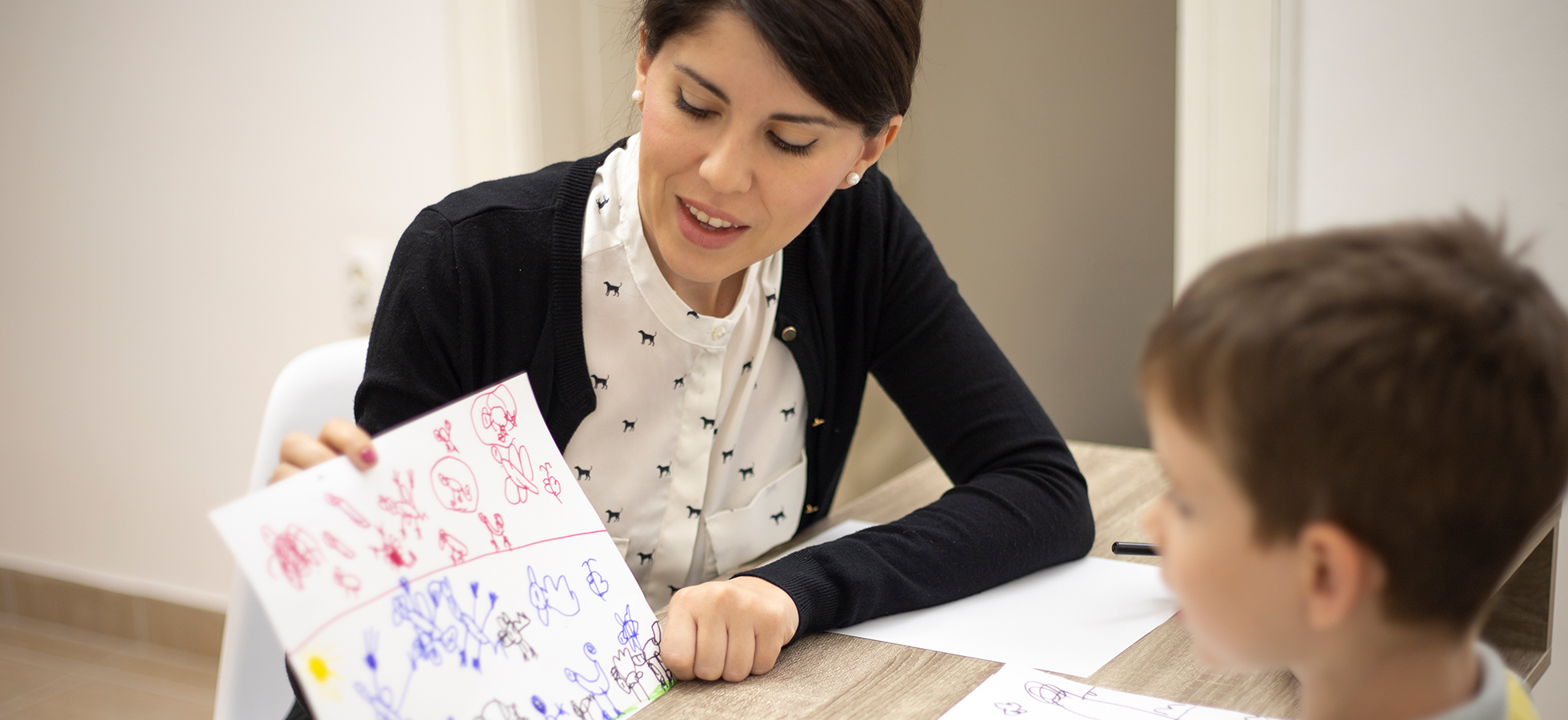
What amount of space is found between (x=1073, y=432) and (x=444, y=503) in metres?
2.08

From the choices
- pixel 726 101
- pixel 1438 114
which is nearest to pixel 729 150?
pixel 726 101

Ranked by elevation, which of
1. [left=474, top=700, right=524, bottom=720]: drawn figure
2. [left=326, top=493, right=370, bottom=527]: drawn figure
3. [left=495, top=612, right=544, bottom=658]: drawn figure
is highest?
[left=326, top=493, right=370, bottom=527]: drawn figure

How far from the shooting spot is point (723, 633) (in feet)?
2.56

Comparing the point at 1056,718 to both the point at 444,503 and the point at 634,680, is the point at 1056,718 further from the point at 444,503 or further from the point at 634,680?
the point at 444,503

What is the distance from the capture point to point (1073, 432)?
2576 mm

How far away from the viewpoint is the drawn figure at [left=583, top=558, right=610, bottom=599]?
0.75 metres

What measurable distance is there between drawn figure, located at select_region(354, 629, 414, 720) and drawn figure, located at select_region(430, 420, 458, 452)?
131 millimetres

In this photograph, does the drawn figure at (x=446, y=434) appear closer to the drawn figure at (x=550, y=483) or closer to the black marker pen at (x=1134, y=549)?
the drawn figure at (x=550, y=483)

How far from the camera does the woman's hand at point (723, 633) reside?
772mm

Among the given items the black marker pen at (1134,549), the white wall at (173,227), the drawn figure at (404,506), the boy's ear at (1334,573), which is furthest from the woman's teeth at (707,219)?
the white wall at (173,227)

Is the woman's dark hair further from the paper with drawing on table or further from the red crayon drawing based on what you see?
the red crayon drawing

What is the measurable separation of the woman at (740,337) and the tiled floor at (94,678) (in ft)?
5.01

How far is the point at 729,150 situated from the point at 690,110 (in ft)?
0.16

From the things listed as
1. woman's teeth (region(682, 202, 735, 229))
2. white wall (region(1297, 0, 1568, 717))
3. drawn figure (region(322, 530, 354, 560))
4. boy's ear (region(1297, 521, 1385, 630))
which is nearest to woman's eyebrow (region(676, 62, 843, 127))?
woman's teeth (region(682, 202, 735, 229))
